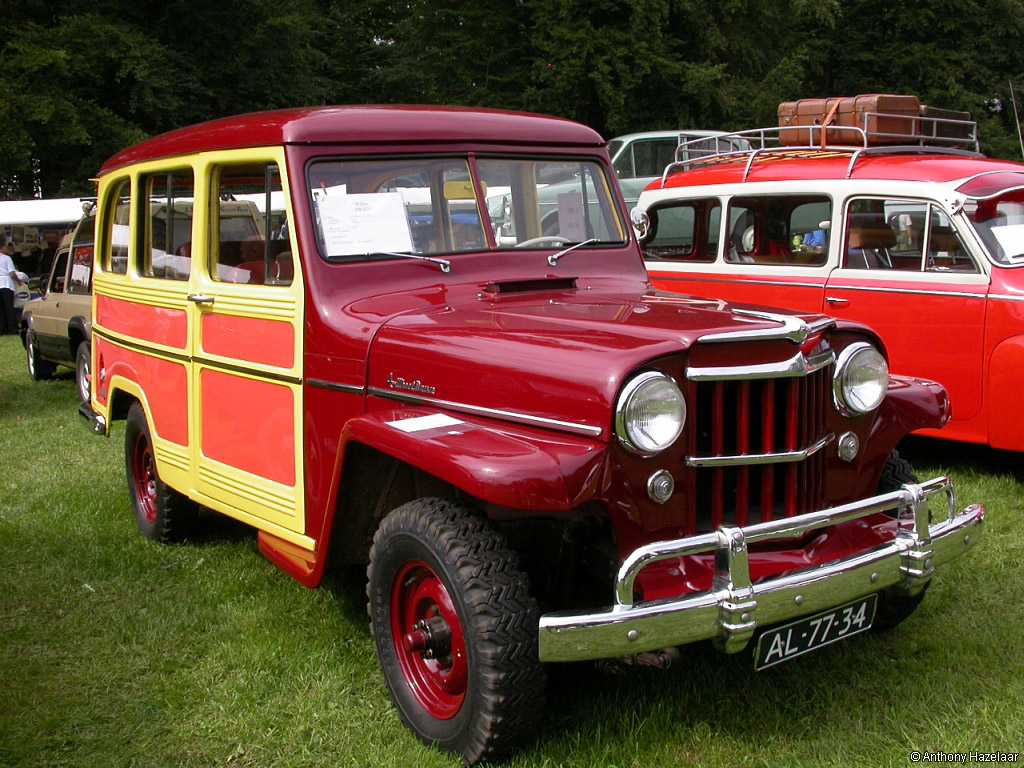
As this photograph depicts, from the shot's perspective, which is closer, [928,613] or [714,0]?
[928,613]

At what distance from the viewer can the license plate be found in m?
3.14

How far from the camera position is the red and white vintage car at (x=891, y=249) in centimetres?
597

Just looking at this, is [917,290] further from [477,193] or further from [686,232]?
[477,193]

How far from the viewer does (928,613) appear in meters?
4.23

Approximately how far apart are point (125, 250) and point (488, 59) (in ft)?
65.0

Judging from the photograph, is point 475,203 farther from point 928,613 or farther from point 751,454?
point 928,613

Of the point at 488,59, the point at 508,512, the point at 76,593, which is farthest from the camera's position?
the point at 488,59

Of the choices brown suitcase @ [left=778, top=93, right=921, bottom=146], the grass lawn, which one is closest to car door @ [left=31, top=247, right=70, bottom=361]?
the grass lawn

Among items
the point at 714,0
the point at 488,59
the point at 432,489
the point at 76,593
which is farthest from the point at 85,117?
the point at 432,489

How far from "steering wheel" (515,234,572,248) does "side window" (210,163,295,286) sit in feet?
3.12

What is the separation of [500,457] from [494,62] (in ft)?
74.3

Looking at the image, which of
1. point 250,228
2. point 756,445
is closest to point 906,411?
point 756,445

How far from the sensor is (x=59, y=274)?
10805mm

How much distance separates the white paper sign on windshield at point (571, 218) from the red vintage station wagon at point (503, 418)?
0.04 ft
